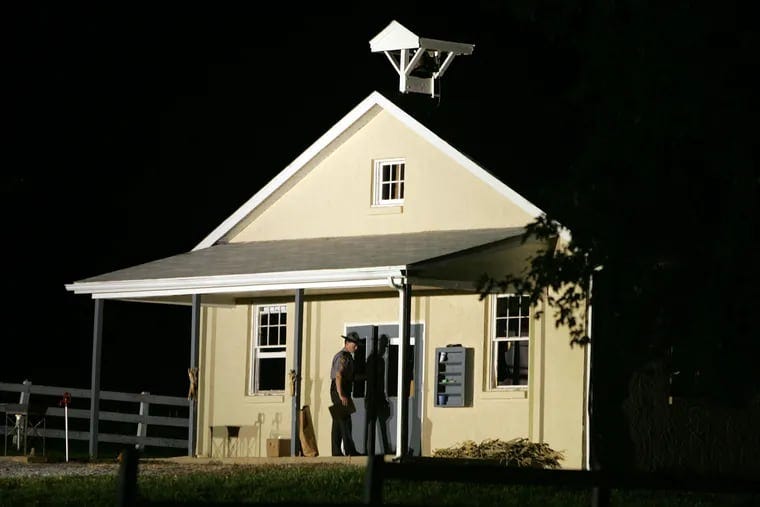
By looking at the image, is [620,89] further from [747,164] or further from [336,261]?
[336,261]

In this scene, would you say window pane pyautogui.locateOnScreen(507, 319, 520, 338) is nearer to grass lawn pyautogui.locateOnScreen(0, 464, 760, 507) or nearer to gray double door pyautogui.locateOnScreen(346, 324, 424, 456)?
gray double door pyautogui.locateOnScreen(346, 324, 424, 456)

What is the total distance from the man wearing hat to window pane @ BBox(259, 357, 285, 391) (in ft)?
12.0

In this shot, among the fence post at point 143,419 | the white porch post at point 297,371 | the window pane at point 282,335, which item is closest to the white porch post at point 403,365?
the white porch post at point 297,371

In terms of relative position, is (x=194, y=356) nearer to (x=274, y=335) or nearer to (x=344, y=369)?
(x=274, y=335)

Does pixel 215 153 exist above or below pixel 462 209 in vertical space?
above

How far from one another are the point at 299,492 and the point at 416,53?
10.2m

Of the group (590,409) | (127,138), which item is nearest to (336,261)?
(590,409)

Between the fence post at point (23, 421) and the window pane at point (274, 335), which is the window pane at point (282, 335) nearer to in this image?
the window pane at point (274, 335)

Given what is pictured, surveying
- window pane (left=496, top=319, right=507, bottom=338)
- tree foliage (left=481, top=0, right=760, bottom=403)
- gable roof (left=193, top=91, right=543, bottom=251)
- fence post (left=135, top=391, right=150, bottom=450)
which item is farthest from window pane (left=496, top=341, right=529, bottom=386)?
tree foliage (left=481, top=0, right=760, bottom=403)

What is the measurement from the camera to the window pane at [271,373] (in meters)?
32.1

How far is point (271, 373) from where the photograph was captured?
108ft

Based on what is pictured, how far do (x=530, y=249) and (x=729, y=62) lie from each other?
38.2 ft

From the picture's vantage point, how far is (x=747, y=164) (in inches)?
599

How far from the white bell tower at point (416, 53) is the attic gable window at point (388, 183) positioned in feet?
5.94
